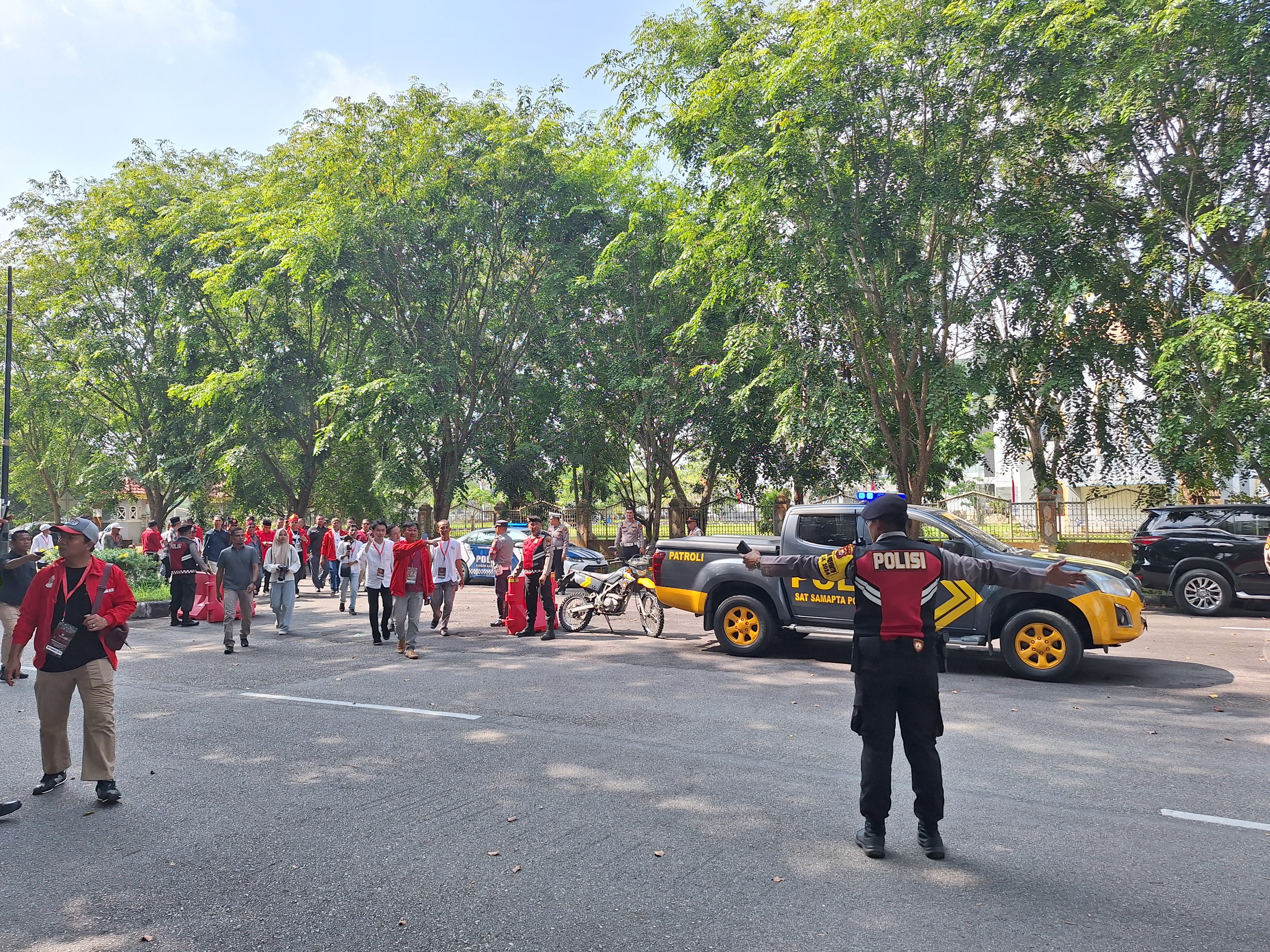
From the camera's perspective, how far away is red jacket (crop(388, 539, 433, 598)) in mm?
11680

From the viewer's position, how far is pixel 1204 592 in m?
14.9

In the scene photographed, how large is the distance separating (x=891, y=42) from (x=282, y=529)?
1328 centimetres

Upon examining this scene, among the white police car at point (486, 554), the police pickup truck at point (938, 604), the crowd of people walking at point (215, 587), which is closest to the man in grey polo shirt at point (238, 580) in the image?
the crowd of people walking at point (215, 587)

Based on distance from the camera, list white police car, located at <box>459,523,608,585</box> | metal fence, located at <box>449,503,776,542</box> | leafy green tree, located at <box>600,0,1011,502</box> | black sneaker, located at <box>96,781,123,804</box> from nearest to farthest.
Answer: black sneaker, located at <box>96,781,123,804</box> < leafy green tree, located at <box>600,0,1011,502</box> < white police car, located at <box>459,523,608,585</box> < metal fence, located at <box>449,503,776,542</box>

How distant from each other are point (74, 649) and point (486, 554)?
17.0 metres

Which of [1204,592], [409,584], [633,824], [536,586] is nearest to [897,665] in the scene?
[633,824]

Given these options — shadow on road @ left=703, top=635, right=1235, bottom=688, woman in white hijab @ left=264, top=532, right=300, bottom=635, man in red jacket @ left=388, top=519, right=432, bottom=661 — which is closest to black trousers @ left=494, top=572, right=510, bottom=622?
man in red jacket @ left=388, top=519, right=432, bottom=661

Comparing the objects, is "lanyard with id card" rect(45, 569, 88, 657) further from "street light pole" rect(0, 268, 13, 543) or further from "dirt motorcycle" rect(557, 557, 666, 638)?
"street light pole" rect(0, 268, 13, 543)

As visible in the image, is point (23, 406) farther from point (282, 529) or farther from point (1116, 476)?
point (1116, 476)

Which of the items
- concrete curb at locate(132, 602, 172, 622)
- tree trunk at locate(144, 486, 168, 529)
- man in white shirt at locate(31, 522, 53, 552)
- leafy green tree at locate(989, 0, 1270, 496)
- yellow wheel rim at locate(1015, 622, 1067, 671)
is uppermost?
leafy green tree at locate(989, 0, 1270, 496)

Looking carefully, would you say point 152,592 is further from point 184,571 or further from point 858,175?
point 858,175

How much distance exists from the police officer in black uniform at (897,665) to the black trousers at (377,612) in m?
8.98

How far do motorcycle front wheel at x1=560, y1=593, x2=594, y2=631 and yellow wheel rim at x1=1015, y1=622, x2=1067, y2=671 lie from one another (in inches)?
256

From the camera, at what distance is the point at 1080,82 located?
47.3 feet
